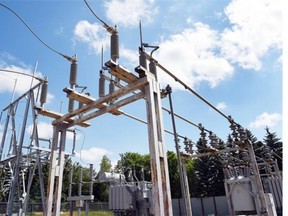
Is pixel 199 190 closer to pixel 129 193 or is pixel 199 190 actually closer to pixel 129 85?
pixel 129 193

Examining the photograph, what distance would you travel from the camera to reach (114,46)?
4.29 meters

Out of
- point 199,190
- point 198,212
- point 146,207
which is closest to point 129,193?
point 146,207

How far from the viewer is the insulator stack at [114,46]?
4198 millimetres

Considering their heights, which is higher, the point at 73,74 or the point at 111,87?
the point at 73,74

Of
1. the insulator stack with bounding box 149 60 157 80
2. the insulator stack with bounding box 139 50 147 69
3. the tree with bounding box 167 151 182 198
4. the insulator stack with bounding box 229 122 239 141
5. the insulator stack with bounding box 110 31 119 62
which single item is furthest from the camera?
the tree with bounding box 167 151 182 198

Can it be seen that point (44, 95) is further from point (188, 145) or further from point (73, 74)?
point (188, 145)

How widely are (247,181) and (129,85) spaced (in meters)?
8.15

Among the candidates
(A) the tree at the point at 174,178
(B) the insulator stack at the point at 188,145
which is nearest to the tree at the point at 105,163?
(A) the tree at the point at 174,178

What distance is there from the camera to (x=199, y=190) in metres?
36.6

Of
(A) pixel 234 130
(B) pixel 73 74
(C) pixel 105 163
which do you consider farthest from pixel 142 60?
(C) pixel 105 163

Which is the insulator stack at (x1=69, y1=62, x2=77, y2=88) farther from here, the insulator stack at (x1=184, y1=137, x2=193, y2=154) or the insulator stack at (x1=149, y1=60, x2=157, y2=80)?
the insulator stack at (x1=184, y1=137, x2=193, y2=154)

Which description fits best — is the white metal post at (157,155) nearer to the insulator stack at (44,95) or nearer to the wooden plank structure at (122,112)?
the wooden plank structure at (122,112)

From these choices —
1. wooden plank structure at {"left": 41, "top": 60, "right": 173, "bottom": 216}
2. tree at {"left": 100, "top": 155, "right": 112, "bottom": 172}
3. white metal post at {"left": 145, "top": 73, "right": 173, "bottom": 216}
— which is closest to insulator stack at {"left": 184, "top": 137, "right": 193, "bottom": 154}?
wooden plank structure at {"left": 41, "top": 60, "right": 173, "bottom": 216}

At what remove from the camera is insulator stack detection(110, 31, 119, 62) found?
420 centimetres
